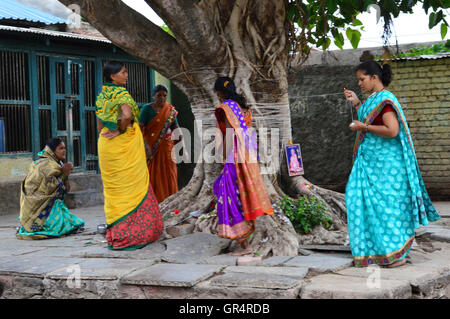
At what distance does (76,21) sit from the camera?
33.6 ft

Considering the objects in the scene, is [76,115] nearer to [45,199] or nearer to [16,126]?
[16,126]

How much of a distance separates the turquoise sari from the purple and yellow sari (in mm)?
829

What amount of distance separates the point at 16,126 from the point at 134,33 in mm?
4587

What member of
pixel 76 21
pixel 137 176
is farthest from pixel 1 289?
pixel 76 21

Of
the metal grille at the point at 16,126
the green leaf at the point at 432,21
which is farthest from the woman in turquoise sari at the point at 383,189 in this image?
the metal grille at the point at 16,126

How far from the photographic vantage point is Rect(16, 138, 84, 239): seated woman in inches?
256

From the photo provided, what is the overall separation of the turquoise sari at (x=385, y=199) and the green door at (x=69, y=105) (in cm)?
686

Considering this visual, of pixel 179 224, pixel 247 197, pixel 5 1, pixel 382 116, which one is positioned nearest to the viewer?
pixel 382 116

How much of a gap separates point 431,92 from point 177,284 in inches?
279

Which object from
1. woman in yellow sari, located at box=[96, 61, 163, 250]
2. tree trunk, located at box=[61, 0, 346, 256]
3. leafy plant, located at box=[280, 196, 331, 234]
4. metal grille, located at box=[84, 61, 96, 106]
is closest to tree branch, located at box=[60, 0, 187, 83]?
tree trunk, located at box=[61, 0, 346, 256]

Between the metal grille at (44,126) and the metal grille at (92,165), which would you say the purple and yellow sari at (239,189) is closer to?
the metal grille at (44,126)

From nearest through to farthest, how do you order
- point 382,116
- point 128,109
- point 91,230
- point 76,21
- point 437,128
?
1. point 382,116
2. point 128,109
3. point 91,230
4. point 437,128
5. point 76,21

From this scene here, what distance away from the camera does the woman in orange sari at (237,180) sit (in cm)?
486

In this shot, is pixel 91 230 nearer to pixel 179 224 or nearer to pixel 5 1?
pixel 179 224
